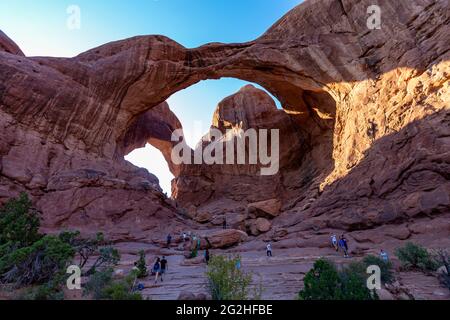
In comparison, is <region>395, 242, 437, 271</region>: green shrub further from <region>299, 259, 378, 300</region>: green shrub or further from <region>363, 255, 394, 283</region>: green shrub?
<region>299, 259, 378, 300</region>: green shrub

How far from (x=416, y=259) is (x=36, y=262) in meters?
13.7

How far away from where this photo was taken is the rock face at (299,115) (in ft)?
53.8

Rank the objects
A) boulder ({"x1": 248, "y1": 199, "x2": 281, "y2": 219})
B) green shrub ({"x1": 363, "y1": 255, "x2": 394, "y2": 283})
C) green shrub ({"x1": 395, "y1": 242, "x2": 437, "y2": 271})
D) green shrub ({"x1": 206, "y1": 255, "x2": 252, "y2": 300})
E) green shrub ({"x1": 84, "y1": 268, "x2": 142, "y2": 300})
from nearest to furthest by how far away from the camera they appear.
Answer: green shrub ({"x1": 206, "y1": 255, "x2": 252, "y2": 300}) < green shrub ({"x1": 84, "y1": 268, "x2": 142, "y2": 300}) < green shrub ({"x1": 363, "y1": 255, "x2": 394, "y2": 283}) < green shrub ({"x1": 395, "y1": 242, "x2": 437, "y2": 271}) < boulder ({"x1": 248, "y1": 199, "x2": 281, "y2": 219})

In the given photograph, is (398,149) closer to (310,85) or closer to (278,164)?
(310,85)

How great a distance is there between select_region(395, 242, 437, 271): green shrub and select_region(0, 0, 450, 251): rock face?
154 inches

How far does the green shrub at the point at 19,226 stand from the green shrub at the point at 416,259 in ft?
52.9

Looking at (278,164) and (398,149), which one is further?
(278,164)

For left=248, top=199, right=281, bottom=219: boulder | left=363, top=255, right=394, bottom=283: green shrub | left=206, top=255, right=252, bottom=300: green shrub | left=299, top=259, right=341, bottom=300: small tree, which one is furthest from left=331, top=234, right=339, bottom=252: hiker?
left=248, top=199, right=281, bottom=219: boulder

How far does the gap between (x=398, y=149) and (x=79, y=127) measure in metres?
25.6

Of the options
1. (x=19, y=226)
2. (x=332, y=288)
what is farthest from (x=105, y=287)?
(x=19, y=226)

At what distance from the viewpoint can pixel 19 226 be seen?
12.7 meters

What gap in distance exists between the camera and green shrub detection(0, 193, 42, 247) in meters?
12.4

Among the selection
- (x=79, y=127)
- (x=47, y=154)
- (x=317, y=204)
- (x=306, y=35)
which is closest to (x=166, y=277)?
(x=317, y=204)

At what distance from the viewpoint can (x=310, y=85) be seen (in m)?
26.2
